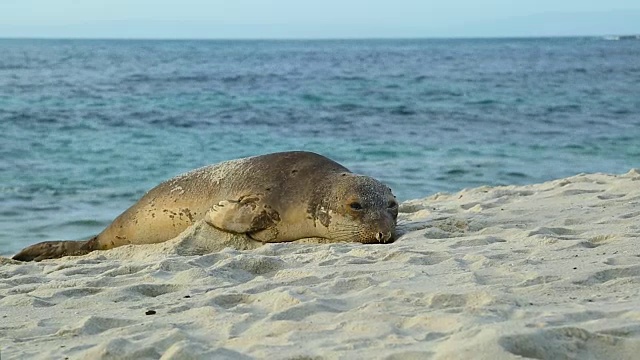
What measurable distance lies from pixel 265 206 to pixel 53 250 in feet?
5.11

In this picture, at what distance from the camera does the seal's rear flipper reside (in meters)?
6.02

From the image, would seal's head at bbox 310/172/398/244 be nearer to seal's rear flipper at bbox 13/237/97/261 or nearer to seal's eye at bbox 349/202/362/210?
seal's eye at bbox 349/202/362/210

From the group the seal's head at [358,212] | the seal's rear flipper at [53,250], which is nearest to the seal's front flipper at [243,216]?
the seal's head at [358,212]

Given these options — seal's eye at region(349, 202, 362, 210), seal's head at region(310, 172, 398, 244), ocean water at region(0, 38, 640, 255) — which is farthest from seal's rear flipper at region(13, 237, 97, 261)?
seal's eye at region(349, 202, 362, 210)

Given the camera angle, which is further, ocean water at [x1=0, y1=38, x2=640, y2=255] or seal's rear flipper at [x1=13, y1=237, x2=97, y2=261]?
ocean water at [x1=0, y1=38, x2=640, y2=255]

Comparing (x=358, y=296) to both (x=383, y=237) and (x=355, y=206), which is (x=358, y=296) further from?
(x=355, y=206)

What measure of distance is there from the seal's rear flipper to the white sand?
258 millimetres

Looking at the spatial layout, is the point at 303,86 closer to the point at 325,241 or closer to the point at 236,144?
Answer: the point at 236,144

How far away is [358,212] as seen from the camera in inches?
221

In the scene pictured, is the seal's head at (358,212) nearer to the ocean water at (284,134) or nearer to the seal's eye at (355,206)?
the seal's eye at (355,206)

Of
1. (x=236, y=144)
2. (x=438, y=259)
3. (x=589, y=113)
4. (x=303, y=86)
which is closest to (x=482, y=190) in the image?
(x=438, y=259)

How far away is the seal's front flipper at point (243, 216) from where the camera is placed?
5.68 meters

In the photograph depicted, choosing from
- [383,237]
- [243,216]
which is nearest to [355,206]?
[383,237]

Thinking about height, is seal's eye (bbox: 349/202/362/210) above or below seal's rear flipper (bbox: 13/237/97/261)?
above
